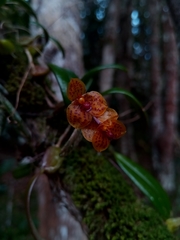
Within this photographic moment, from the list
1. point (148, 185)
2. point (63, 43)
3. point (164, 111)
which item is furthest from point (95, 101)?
point (164, 111)

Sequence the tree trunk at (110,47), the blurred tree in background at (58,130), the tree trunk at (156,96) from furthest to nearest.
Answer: the tree trunk at (156,96), the tree trunk at (110,47), the blurred tree in background at (58,130)

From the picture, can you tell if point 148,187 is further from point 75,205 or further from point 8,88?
point 8,88

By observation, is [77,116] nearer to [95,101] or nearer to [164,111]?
[95,101]

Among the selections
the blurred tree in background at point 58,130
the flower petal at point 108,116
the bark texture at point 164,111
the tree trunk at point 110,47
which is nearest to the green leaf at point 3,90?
the blurred tree in background at point 58,130

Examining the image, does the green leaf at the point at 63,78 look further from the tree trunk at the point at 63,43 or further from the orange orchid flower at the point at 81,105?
the tree trunk at the point at 63,43

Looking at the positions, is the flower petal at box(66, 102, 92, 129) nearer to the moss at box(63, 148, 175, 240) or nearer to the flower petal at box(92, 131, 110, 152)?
the flower petal at box(92, 131, 110, 152)

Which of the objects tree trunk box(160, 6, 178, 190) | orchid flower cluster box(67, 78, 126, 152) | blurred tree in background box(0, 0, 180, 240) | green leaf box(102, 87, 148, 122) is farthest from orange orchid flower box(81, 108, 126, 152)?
tree trunk box(160, 6, 178, 190)

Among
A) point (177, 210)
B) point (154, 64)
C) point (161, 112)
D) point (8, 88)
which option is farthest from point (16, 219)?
point (8, 88)
